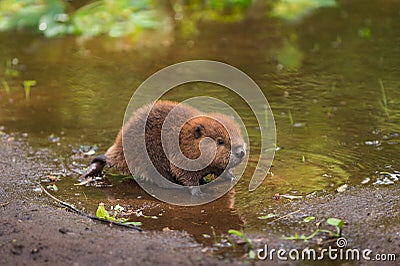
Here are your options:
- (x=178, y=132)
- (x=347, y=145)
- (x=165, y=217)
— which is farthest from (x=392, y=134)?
(x=165, y=217)

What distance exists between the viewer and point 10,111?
827 centimetres

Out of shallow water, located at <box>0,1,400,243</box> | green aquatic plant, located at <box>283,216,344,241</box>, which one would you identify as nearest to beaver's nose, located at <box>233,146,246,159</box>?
shallow water, located at <box>0,1,400,243</box>

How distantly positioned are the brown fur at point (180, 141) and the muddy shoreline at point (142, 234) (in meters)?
0.83

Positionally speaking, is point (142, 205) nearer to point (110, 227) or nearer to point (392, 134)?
point (110, 227)

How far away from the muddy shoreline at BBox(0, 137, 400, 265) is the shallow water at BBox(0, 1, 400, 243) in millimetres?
225

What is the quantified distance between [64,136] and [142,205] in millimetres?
2172

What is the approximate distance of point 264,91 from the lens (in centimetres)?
878

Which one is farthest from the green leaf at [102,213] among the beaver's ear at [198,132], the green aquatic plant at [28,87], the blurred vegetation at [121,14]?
the blurred vegetation at [121,14]

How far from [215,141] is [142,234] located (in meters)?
1.40

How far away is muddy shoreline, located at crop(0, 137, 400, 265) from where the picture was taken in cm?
450

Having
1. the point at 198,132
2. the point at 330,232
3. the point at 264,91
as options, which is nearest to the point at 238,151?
the point at 198,132

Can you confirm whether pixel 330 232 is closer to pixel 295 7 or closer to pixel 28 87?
pixel 28 87

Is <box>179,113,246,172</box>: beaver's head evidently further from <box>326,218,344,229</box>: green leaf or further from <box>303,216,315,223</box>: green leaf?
<box>326,218,344,229</box>: green leaf

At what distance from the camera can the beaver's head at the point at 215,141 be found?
5.98 meters
